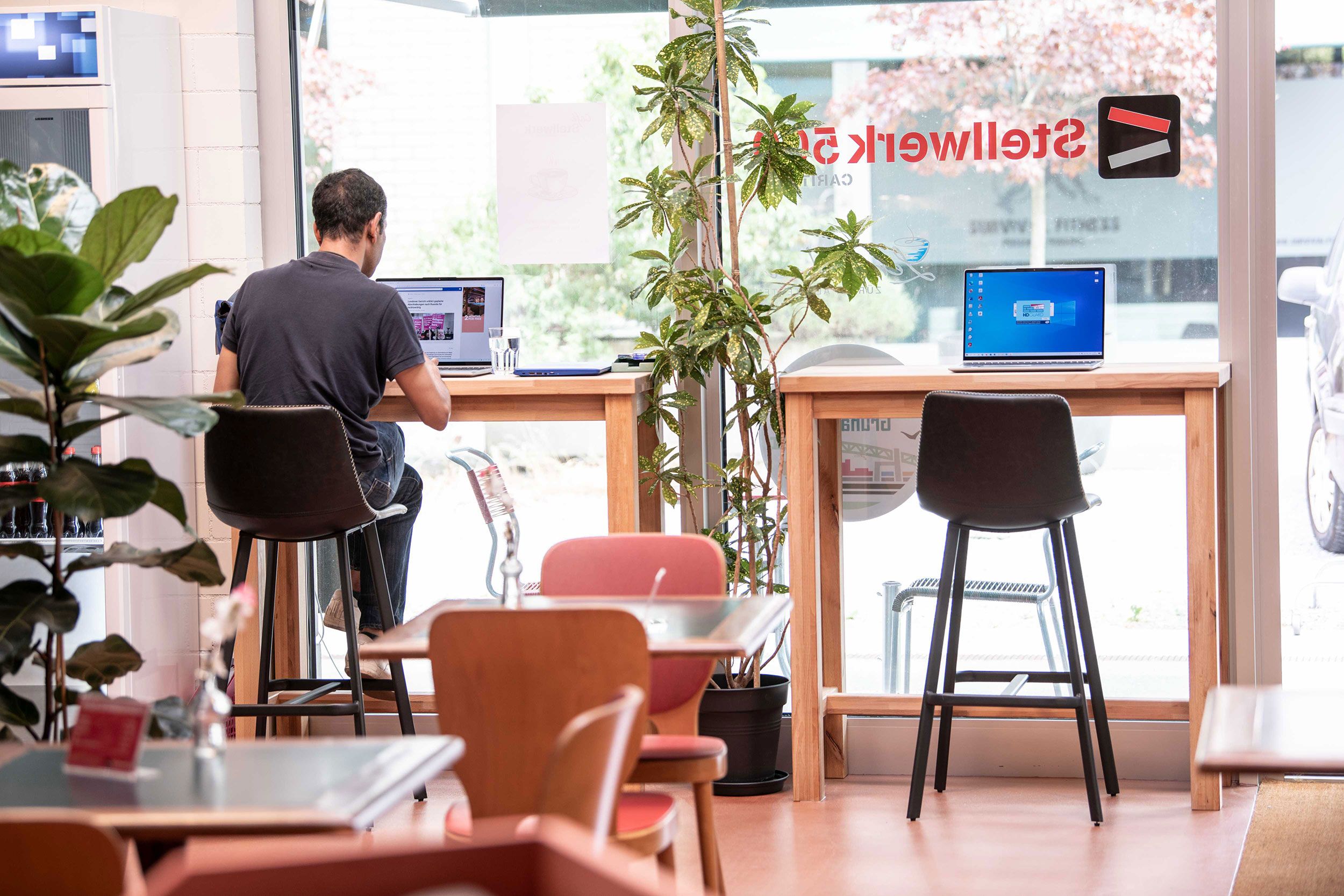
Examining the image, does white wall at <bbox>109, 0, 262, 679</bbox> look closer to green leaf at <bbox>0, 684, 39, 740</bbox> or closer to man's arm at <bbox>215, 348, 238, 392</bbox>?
man's arm at <bbox>215, 348, 238, 392</bbox>

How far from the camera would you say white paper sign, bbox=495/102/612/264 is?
4598mm

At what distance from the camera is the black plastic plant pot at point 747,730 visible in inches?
166

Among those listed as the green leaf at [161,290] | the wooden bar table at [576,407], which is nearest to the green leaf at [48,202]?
Result: the green leaf at [161,290]

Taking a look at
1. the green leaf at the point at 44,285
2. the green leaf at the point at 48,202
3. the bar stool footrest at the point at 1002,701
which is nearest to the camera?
the green leaf at the point at 44,285

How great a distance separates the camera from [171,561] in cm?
262

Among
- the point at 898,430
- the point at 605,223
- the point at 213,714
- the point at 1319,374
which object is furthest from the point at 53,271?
the point at 1319,374

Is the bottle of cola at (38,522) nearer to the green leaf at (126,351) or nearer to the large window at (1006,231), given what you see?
the green leaf at (126,351)

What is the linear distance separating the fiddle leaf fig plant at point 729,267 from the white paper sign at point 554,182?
0.15 meters

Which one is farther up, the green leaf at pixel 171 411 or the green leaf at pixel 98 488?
the green leaf at pixel 171 411

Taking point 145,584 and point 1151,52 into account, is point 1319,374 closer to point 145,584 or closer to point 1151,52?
point 1151,52

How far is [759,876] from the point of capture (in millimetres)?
3533

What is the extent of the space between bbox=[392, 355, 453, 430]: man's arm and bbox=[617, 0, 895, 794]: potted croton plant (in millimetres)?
598

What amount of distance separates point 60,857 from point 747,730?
9.58ft

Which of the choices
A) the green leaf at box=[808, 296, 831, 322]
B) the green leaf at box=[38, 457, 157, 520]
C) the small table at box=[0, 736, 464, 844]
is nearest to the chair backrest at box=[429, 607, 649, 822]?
the small table at box=[0, 736, 464, 844]
